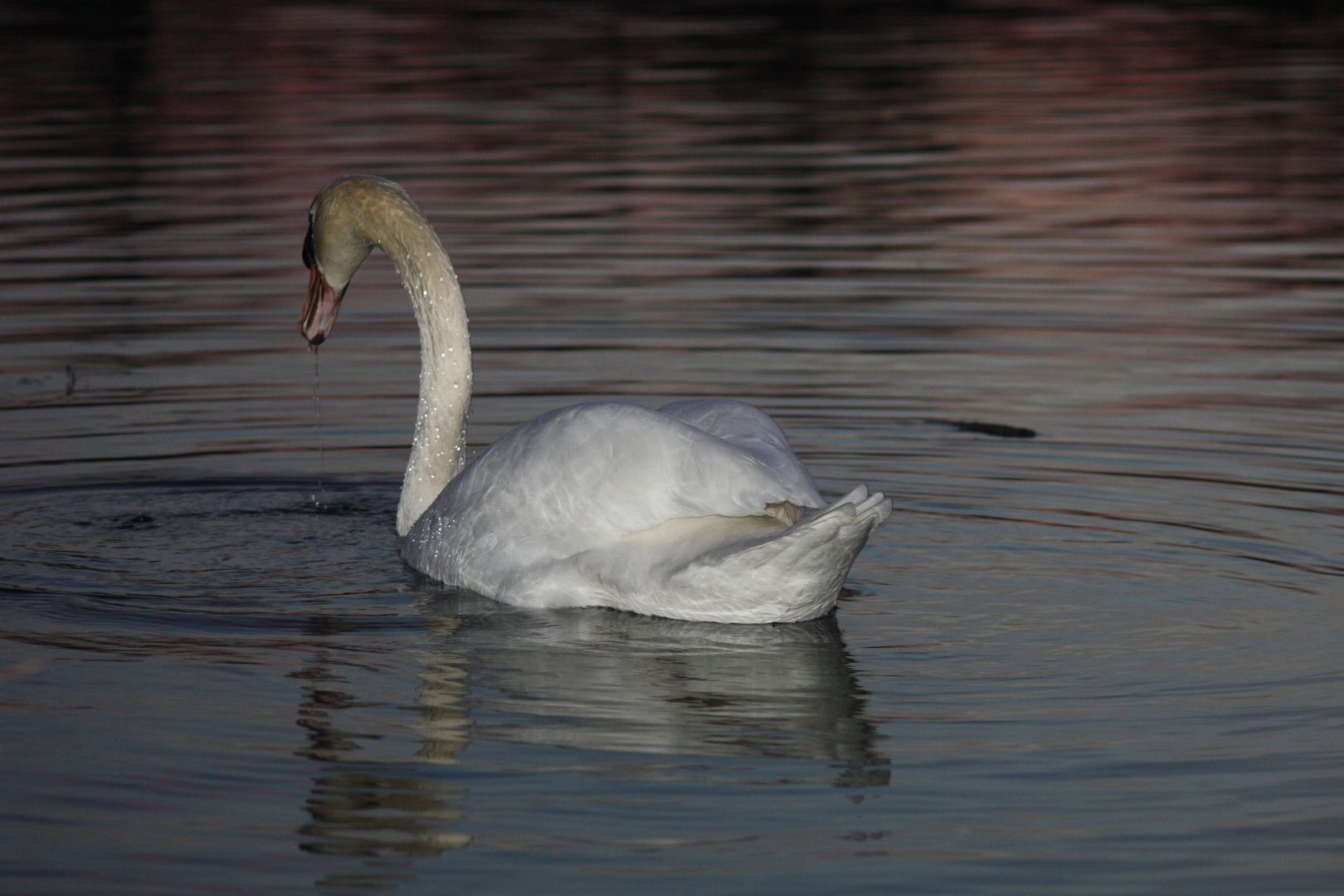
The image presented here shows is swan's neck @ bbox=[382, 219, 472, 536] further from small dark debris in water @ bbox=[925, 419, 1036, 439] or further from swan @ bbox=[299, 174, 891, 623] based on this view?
small dark debris in water @ bbox=[925, 419, 1036, 439]

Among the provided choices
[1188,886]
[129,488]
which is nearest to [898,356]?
[129,488]

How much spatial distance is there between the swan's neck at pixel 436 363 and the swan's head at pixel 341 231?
0.13 m

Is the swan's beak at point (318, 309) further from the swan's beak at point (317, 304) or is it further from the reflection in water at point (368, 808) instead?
the reflection in water at point (368, 808)

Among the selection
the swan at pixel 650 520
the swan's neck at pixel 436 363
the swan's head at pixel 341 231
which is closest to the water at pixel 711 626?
the swan at pixel 650 520

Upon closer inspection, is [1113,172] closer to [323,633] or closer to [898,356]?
[898,356]

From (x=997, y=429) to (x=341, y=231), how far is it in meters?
3.38

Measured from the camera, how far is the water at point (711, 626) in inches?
213

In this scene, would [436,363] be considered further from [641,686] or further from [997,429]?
[641,686]

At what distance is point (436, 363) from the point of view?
9273 mm

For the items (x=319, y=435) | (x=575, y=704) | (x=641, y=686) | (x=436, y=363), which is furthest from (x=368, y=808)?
(x=319, y=435)

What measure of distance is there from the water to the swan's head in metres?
0.82

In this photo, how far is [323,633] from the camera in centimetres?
723

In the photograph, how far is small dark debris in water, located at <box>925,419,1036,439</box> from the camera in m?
10.4

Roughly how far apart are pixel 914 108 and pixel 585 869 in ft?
75.3
